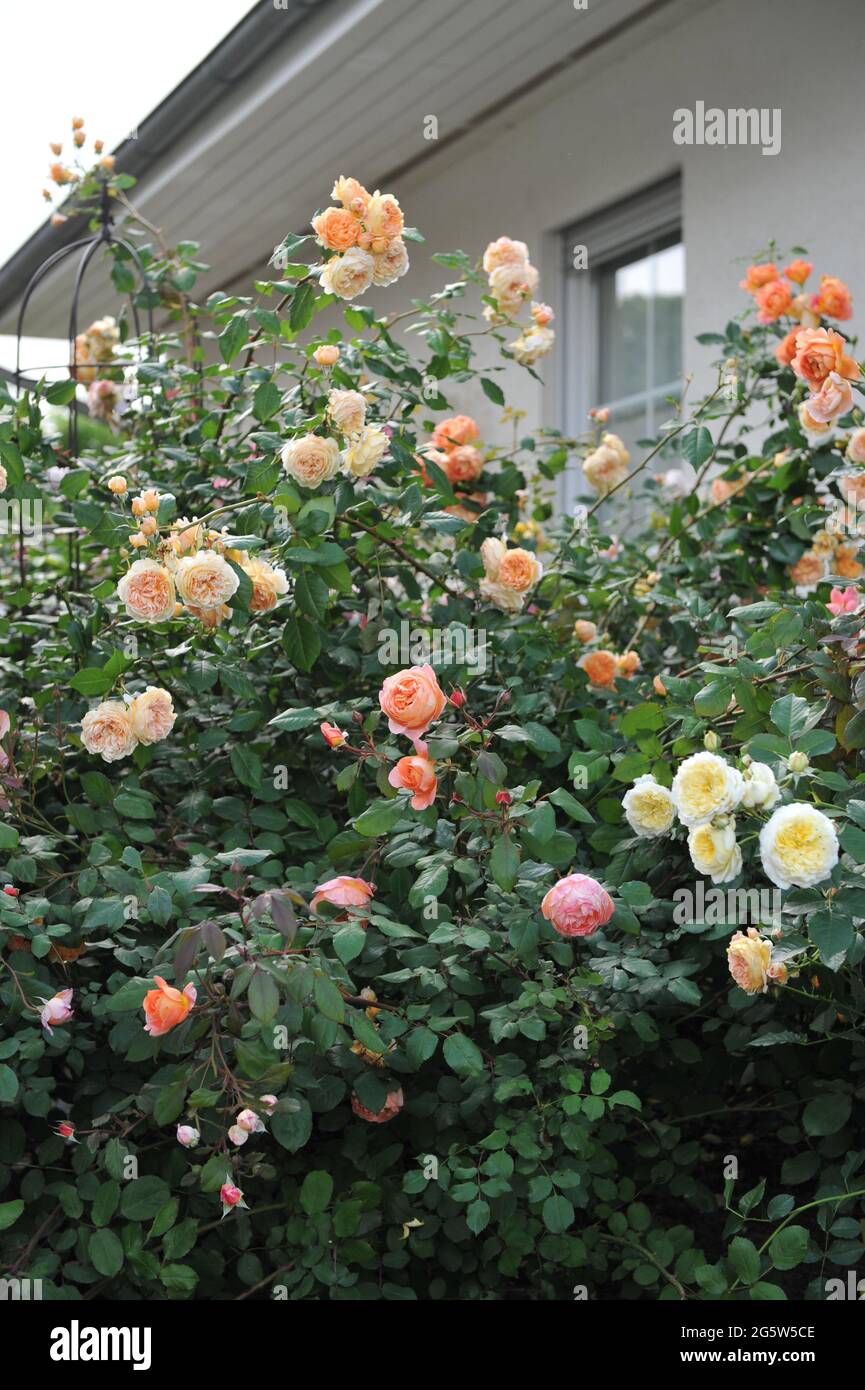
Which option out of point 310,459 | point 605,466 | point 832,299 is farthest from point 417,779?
point 832,299

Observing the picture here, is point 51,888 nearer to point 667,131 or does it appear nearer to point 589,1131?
point 589,1131

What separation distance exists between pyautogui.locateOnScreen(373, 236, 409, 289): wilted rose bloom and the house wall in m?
1.71

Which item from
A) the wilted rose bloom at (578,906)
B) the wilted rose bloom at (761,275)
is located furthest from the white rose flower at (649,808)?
the wilted rose bloom at (761,275)

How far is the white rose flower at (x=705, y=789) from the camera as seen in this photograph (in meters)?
1.47

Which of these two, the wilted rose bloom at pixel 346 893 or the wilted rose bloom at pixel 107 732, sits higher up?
the wilted rose bloom at pixel 107 732

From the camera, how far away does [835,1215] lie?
1576 mm

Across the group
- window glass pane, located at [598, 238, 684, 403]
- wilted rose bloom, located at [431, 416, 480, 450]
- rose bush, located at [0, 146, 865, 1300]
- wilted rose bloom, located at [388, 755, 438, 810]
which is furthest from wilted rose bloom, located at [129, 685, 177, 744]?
window glass pane, located at [598, 238, 684, 403]

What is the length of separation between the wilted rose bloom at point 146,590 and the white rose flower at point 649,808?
680mm

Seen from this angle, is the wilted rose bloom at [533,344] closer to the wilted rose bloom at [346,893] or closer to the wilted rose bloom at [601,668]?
the wilted rose bloom at [601,668]

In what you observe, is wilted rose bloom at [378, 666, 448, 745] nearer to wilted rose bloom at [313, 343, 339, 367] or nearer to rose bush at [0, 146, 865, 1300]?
rose bush at [0, 146, 865, 1300]

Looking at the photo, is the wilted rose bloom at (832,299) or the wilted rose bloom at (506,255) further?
the wilted rose bloom at (832,299)

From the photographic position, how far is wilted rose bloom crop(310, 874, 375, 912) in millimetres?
1563

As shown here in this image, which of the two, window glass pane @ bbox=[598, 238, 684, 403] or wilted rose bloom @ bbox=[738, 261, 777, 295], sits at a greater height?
window glass pane @ bbox=[598, 238, 684, 403]

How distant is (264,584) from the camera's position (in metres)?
1.83
